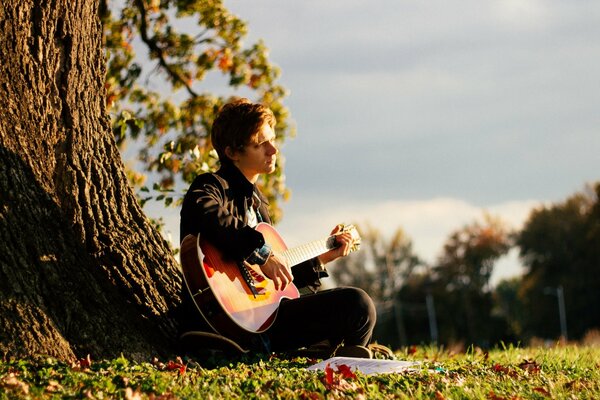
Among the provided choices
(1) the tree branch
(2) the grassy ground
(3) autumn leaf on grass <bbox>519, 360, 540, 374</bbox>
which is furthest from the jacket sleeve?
(1) the tree branch

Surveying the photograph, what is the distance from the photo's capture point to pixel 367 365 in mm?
5516

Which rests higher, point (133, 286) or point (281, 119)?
point (281, 119)

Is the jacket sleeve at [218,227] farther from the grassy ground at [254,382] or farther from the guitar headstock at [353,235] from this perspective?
the guitar headstock at [353,235]

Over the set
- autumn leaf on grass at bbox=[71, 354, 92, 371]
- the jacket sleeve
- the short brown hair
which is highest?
the short brown hair

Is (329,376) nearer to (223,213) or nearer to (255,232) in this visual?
(255,232)

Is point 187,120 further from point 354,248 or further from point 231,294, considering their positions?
point 231,294

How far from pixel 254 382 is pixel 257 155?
5.90 feet

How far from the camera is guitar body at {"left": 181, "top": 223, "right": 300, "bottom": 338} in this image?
18.1 feet

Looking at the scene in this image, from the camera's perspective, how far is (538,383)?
564 centimetres

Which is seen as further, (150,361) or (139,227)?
(139,227)

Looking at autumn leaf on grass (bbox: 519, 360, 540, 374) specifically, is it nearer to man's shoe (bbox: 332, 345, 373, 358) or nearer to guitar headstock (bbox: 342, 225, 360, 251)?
man's shoe (bbox: 332, 345, 373, 358)

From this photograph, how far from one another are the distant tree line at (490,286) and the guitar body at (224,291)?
42.2 meters

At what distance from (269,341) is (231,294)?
23.0 inches

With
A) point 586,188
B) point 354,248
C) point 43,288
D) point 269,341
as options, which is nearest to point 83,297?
point 43,288
